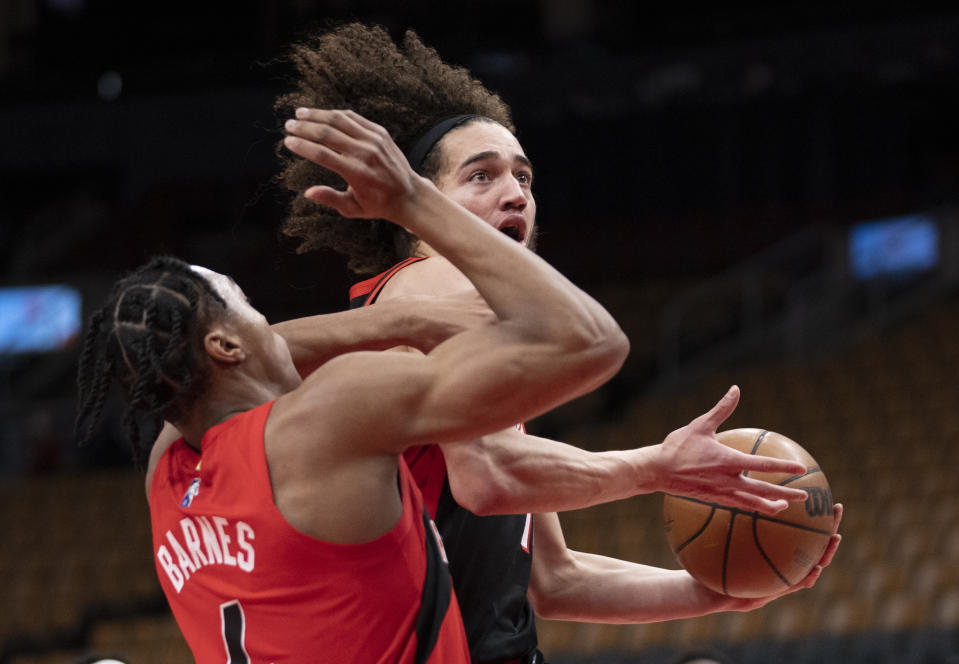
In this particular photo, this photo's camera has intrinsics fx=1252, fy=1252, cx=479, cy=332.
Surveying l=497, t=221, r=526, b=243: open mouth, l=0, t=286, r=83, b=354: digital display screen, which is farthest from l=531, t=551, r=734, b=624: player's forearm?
l=0, t=286, r=83, b=354: digital display screen

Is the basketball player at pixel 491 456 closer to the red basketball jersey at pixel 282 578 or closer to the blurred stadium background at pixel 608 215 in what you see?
the red basketball jersey at pixel 282 578

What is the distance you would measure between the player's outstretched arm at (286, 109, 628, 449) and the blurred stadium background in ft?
23.1

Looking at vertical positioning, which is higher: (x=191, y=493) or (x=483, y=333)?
(x=483, y=333)

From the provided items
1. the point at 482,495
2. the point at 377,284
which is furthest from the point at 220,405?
the point at 377,284

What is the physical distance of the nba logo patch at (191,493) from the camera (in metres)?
2.04

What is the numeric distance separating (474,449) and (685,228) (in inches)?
499

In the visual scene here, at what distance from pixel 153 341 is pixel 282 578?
43 centimetres

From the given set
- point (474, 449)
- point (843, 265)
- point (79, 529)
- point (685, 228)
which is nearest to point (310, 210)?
point (474, 449)

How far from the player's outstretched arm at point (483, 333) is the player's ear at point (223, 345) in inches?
12.2

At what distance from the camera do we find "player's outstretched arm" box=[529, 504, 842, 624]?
2816 mm

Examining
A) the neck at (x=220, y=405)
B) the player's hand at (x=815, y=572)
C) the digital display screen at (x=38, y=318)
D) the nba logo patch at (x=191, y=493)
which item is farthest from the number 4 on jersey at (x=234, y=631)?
the digital display screen at (x=38, y=318)

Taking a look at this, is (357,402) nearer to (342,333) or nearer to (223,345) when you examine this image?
(223,345)

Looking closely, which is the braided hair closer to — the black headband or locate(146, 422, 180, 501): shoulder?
locate(146, 422, 180, 501): shoulder

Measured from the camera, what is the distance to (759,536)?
99.6 inches
